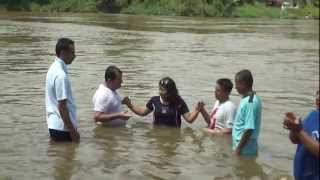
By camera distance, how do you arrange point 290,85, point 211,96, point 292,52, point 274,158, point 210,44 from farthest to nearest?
point 210,44 → point 292,52 → point 290,85 → point 211,96 → point 274,158

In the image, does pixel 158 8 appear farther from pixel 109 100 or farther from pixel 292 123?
pixel 292 123

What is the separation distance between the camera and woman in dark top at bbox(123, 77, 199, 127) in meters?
9.80

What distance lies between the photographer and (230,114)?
9.27 m

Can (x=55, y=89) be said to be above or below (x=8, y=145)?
above

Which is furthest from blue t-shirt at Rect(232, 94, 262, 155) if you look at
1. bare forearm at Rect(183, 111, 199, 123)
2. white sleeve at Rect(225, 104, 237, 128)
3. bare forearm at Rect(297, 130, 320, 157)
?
bare forearm at Rect(297, 130, 320, 157)

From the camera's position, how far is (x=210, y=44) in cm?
3066

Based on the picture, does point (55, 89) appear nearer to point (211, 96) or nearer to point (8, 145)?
point (8, 145)

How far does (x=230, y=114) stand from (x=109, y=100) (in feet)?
6.10

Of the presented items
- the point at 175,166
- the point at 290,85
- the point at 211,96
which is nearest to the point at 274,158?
the point at 175,166

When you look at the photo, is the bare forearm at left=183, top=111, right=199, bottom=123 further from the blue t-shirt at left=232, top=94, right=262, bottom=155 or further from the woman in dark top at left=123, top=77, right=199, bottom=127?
the blue t-shirt at left=232, top=94, right=262, bottom=155

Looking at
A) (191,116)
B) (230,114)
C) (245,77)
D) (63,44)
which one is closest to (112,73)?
(191,116)

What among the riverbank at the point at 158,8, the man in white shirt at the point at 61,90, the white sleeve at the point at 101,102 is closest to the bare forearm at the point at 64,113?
the man in white shirt at the point at 61,90

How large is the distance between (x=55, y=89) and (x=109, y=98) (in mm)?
1677

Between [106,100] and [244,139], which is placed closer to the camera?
[244,139]
